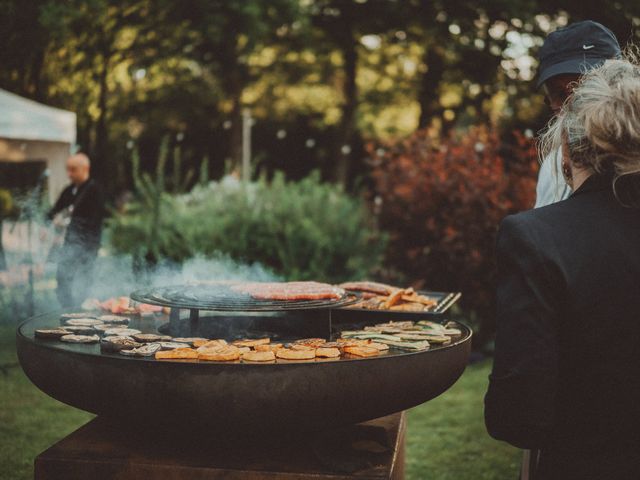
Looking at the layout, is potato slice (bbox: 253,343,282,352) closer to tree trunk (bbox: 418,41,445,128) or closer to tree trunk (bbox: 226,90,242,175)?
tree trunk (bbox: 226,90,242,175)

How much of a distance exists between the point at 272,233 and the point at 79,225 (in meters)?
2.10

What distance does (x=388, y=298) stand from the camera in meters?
3.75

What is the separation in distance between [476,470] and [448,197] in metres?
3.87

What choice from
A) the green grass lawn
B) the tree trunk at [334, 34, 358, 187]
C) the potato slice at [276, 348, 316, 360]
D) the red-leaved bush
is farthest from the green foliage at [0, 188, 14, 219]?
the tree trunk at [334, 34, 358, 187]

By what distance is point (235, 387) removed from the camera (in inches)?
96.5

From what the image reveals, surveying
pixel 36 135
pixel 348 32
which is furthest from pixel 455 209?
pixel 348 32

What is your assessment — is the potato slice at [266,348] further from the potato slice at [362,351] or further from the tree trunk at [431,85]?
the tree trunk at [431,85]

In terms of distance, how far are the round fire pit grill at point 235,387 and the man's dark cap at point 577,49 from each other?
1.31m

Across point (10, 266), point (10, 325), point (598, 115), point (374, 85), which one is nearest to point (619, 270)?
point (598, 115)

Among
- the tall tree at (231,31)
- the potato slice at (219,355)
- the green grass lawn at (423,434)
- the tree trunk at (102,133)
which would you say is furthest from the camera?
the tall tree at (231,31)

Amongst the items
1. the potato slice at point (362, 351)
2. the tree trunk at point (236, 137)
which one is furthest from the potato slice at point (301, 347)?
the tree trunk at point (236, 137)

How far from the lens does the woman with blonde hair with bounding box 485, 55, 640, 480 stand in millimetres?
1591

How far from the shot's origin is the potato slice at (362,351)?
2.69 m

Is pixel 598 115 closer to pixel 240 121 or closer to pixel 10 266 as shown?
pixel 10 266
